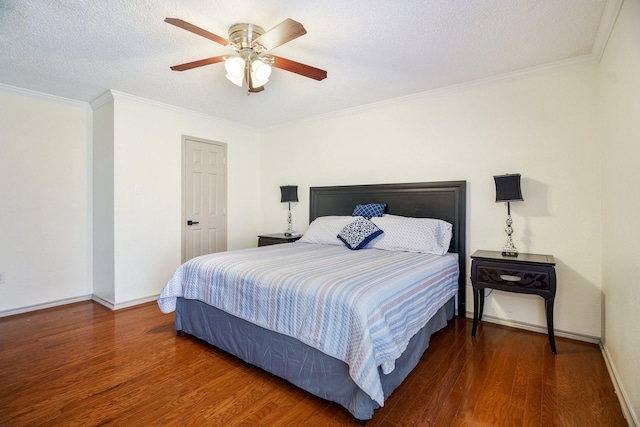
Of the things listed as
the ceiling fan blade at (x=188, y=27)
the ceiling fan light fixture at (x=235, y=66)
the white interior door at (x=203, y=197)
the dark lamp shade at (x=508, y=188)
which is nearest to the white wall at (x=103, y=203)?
the white interior door at (x=203, y=197)

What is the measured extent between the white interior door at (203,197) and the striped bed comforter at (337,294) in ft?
5.32

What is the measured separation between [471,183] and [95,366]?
11.6 feet

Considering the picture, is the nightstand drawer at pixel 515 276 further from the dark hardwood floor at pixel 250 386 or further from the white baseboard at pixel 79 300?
the white baseboard at pixel 79 300

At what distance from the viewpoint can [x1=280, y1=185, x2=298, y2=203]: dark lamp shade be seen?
4418mm

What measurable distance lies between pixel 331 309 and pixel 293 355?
46 cm

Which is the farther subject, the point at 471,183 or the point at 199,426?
the point at 471,183

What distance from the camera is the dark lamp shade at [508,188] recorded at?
2652 millimetres

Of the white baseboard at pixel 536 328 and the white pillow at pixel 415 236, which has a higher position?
the white pillow at pixel 415 236

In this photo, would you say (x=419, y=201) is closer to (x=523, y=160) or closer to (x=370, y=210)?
(x=370, y=210)

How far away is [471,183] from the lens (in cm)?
312

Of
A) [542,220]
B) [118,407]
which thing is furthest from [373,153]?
[118,407]

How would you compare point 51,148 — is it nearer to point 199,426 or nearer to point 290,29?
point 290,29

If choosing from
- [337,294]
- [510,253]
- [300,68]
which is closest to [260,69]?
[300,68]

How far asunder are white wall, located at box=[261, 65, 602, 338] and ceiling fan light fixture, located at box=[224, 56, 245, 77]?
1.99m
